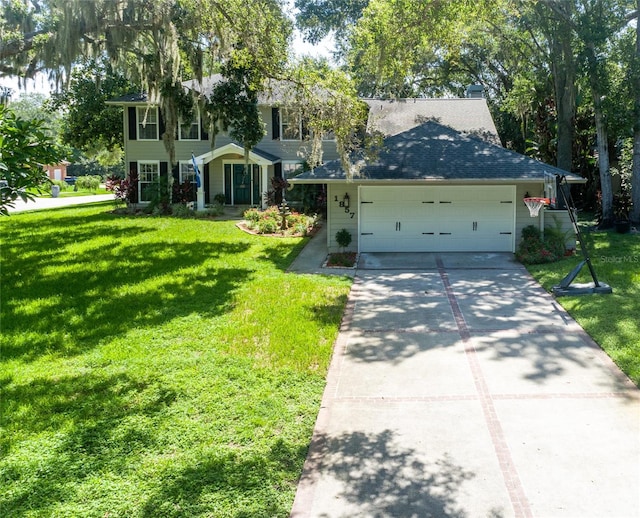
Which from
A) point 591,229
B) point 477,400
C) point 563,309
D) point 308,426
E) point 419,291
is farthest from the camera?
point 591,229

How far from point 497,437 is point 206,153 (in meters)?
21.8

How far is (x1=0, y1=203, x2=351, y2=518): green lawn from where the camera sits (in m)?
4.61

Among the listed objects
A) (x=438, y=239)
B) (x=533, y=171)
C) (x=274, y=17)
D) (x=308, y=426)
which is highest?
(x=274, y=17)

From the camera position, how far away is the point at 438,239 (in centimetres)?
1598

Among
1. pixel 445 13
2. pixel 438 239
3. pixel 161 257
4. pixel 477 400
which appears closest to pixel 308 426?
pixel 477 400

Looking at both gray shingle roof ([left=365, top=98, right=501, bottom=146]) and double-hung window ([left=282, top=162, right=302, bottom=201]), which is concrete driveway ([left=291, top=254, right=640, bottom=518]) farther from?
double-hung window ([left=282, top=162, right=302, bottom=201])

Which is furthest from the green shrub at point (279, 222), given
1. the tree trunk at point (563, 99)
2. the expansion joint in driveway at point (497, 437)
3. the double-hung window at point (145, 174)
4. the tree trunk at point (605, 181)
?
the expansion joint in driveway at point (497, 437)

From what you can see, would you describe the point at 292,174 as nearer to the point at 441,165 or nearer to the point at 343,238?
the point at 343,238

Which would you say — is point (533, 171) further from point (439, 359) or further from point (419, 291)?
point (439, 359)

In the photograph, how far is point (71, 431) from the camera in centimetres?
554

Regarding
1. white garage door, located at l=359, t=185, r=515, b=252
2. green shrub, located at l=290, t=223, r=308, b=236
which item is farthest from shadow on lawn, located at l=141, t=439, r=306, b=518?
green shrub, located at l=290, t=223, r=308, b=236

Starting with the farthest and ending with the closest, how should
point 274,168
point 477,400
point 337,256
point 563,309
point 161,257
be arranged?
1. point 274,168
2. point 337,256
3. point 161,257
4. point 563,309
5. point 477,400

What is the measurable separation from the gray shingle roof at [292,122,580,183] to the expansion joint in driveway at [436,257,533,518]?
261 inches

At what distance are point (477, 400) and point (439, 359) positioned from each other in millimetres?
1358
